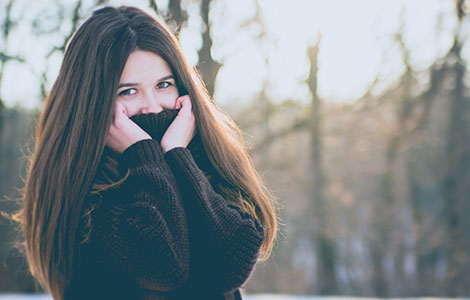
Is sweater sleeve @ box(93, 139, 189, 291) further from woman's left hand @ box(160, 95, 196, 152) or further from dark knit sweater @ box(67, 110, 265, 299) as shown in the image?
woman's left hand @ box(160, 95, 196, 152)

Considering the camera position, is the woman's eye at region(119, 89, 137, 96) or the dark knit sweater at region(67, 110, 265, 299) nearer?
the dark knit sweater at region(67, 110, 265, 299)

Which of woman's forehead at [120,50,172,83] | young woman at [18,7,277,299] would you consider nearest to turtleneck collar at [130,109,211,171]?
young woman at [18,7,277,299]

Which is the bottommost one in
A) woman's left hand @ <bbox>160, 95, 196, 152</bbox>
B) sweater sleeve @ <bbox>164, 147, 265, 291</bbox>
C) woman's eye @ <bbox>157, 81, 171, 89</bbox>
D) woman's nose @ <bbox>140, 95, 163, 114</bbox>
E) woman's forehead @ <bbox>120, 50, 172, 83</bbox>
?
sweater sleeve @ <bbox>164, 147, 265, 291</bbox>

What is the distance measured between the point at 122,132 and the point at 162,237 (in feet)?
1.27

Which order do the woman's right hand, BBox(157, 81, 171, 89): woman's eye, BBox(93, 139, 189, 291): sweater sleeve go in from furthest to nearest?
BBox(157, 81, 171, 89): woman's eye → the woman's right hand → BBox(93, 139, 189, 291): sweater sleeve

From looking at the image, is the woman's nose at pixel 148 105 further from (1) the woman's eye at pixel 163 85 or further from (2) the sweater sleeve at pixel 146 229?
(2) the sweater sleeve at pixel 146 229

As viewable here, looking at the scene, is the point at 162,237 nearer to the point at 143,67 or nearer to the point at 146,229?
the point at 146,229

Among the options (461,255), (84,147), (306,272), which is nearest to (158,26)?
(84,147)

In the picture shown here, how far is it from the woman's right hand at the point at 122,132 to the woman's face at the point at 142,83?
6 centimetres

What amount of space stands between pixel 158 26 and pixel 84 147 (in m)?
0.54

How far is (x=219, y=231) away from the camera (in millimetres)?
1328

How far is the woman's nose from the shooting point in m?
1.48

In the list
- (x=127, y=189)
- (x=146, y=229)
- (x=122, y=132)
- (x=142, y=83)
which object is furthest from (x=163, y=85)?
(x=146, y=229)

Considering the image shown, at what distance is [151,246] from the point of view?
1228mm
